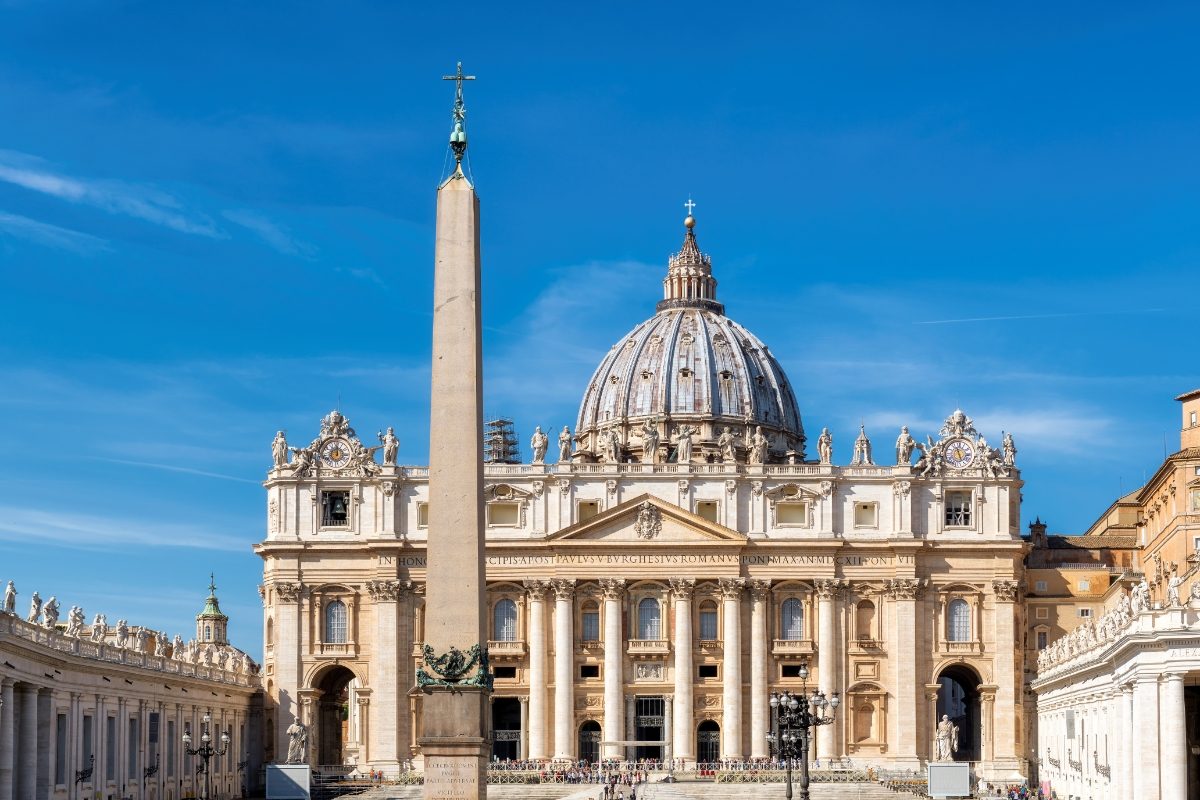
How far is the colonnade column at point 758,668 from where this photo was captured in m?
111

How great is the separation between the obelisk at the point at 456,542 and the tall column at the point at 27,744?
25.9 m

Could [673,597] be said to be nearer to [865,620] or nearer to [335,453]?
[865,620]

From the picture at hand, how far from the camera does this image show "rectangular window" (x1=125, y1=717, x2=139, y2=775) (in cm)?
8062

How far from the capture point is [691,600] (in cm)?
11162

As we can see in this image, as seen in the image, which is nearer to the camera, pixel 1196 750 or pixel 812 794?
pixel 1196 750

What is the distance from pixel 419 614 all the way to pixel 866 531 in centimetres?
2405

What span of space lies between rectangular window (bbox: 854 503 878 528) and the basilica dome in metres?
26.6

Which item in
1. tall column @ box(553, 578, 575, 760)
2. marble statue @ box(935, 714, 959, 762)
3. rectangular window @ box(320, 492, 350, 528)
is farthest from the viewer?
rectangular window @ box(320, 492, 350, 528)

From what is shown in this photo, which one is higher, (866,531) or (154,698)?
(866,531)

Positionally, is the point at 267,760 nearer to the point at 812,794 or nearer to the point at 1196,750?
the point at 812,794

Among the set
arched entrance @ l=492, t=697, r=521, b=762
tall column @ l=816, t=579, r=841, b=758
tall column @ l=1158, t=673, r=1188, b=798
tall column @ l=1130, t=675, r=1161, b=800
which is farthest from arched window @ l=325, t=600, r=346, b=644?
tall column @ l=1158, t=673, r=1188, b=798

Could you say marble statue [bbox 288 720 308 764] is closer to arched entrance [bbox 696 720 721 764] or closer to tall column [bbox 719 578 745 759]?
arched entrance [bbox 696 720 721 764]

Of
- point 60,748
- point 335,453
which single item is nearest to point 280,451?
point 335,453

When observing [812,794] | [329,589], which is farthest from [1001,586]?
[329,589]
